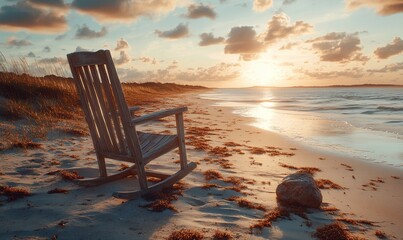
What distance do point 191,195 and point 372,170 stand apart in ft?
12.3

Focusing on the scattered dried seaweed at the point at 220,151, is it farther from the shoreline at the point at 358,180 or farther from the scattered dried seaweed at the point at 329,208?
the scattered dried seaweed at the point at 329,208

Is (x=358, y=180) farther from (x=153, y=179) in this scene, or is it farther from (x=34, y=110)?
(x=34, y=110)

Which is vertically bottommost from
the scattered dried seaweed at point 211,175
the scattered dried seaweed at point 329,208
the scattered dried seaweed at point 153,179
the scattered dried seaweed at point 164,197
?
the scattered dried seaweed at point 329,208

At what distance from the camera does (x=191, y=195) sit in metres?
3.77

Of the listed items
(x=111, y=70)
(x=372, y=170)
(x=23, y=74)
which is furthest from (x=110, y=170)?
(x=23, y=74)

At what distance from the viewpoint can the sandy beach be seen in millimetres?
2816

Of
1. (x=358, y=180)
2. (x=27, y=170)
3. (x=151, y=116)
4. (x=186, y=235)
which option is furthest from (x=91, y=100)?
(x=358, y=180)

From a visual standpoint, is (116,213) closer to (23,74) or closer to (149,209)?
(149,209)

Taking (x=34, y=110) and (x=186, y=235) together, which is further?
(x=34, y=110)

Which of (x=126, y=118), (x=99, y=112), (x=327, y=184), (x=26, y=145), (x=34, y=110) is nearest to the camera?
(x=126, y=118)

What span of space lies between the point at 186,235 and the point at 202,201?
0.92 metres

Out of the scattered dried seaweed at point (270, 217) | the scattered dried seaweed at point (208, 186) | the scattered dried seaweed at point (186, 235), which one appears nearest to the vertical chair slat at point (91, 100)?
the scattered dried seaweed at point (208, 186)

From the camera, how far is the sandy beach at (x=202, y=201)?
111 inches

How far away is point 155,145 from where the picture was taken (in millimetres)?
3951
